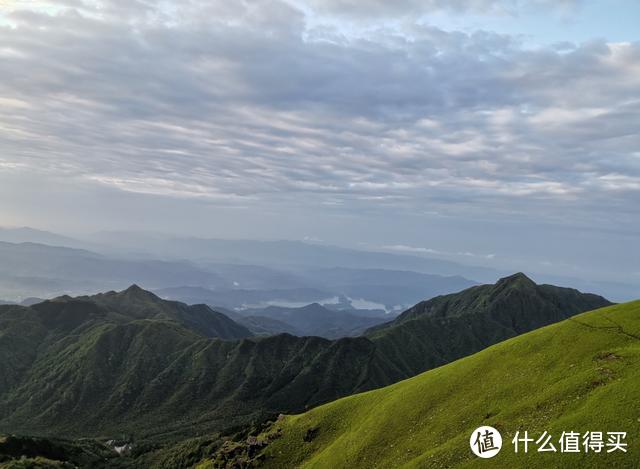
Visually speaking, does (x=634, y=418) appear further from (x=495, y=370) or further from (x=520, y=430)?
(x=495, y=370)

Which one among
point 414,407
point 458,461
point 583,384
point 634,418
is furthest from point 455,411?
point 634,418

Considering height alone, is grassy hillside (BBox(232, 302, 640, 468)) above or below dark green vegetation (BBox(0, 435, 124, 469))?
above

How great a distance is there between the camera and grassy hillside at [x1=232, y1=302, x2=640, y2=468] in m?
48.2

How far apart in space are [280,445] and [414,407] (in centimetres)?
2714

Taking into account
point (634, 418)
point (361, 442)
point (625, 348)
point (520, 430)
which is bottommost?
point (361, 442)

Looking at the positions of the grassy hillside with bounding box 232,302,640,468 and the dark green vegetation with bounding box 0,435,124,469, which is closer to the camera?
the grassy hillside with bounding box 232,302,640,468

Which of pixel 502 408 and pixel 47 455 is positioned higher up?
pixel 502 408

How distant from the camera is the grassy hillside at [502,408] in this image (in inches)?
1896

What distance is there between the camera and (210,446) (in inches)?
4259

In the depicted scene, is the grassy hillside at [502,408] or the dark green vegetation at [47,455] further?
the dark green vegetation at [47,455]

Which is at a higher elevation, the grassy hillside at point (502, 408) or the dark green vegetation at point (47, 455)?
the grassy hillside at point (502, 408)

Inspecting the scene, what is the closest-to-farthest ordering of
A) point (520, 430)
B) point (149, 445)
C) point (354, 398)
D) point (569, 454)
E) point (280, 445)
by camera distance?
point (569, 454), point (520, 430), point (280, 445), point (354, 398), point (149, 445)

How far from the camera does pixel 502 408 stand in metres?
59.2

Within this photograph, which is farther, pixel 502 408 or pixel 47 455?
pixel 47 455
